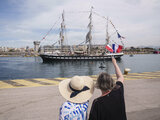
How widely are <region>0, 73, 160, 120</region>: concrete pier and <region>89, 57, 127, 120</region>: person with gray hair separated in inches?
97.2

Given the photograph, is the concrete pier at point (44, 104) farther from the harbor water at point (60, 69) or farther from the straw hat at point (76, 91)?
the harbor water at point (60, 69)

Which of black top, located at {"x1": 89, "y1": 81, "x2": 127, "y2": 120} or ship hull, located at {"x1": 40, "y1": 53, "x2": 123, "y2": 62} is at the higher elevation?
black top, located at {"x1": 89, "y1": 81, "x2": 127, "y2": 120}

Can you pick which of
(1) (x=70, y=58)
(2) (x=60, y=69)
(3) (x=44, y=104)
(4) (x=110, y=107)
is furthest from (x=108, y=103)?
(1) (x=70, y=58)

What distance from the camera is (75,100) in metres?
2.04

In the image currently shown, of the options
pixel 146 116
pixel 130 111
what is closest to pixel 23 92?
pixel 130 111

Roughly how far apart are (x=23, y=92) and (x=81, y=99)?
547 centimetres

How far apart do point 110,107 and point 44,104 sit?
3.83m

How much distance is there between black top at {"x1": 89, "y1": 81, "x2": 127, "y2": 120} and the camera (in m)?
2.00

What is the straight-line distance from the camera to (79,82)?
1988mm

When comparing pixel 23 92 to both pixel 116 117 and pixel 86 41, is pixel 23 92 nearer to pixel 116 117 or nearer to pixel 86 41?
pixel 116 117

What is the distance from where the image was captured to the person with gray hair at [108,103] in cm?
200

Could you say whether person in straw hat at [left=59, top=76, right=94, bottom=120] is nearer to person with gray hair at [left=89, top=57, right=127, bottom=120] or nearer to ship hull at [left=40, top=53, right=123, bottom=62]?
person with gray hair at [left=89, top=57, right=127, bottom=120]

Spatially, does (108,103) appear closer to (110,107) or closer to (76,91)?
(110,107)

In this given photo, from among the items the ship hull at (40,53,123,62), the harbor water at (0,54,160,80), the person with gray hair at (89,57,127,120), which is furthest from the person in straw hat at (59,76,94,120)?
the ship hull at (40,53,123,62)
